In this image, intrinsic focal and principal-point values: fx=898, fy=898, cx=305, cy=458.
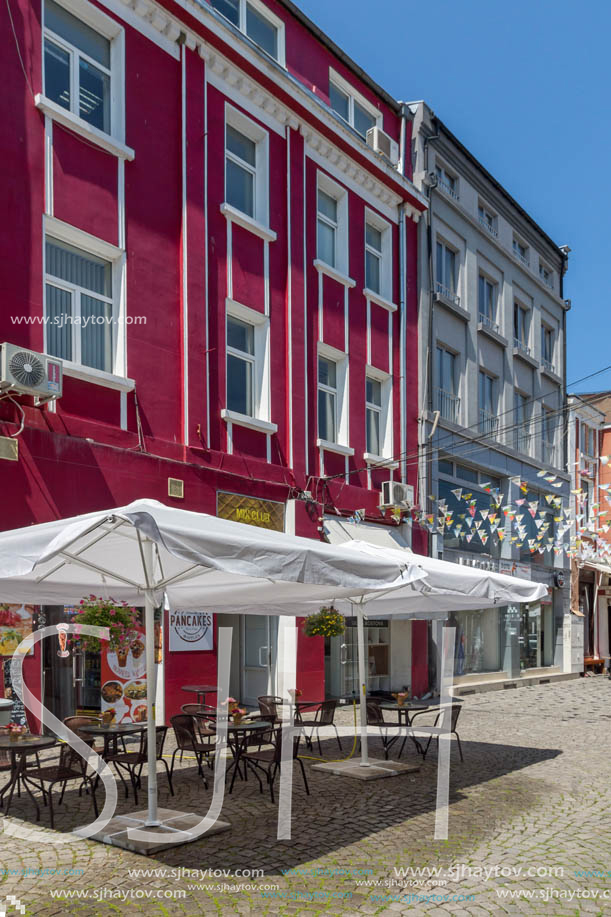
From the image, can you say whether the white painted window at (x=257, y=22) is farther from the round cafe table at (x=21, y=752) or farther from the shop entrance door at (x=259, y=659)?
Answer: the round cafe table at (x=21, y=752)

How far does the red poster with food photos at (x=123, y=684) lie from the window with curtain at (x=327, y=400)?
23.0 ft

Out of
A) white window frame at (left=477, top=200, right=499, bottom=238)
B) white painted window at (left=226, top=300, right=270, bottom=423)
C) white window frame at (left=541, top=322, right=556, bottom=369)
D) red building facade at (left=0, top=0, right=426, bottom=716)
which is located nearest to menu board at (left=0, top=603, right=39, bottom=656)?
red building facade at (left=0, top=0, right=426, bottom=716)

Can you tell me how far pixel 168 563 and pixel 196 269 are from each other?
24.9ft

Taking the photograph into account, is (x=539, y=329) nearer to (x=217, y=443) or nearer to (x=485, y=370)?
(x=485, y=370)

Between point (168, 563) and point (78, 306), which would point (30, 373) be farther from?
point (168, 563)

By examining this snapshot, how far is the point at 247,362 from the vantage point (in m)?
16.4

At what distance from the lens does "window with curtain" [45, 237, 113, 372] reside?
41.6 feet

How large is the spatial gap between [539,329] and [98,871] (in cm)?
2588

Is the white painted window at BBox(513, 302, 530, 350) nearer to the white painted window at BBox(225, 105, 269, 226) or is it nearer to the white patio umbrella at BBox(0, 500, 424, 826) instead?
the white painted window at BBox(225, 105, 269, 226)

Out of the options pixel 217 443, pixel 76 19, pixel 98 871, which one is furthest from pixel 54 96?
pixel 98 871

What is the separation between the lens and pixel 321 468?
17.6 metres

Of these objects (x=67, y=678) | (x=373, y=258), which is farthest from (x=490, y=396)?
(x=67, y=678)

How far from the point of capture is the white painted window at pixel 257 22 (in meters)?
16.6

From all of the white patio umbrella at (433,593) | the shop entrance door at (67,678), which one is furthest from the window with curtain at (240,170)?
the shop entrance door at (67,678)
